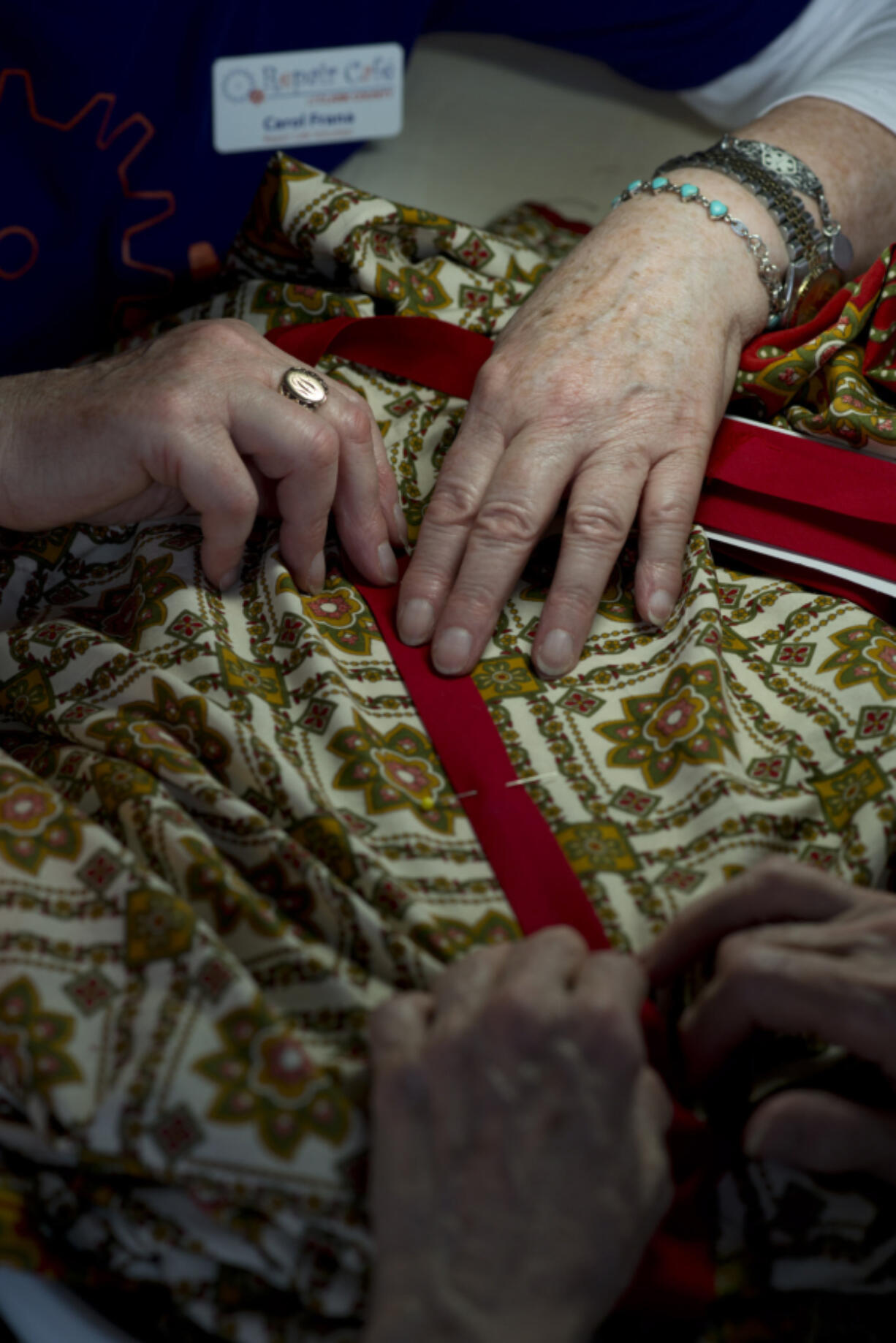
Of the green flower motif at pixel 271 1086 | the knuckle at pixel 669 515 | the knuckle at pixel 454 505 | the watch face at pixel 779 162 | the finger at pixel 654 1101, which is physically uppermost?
the watch face at pixel 779 162

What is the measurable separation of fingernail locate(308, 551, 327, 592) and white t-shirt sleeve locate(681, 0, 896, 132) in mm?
765

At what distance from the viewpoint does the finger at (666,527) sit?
713 millimetres

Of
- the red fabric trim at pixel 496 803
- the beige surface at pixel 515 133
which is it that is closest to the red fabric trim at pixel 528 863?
the red fabric trim at pixel 496 803

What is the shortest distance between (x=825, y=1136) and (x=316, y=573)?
455mm

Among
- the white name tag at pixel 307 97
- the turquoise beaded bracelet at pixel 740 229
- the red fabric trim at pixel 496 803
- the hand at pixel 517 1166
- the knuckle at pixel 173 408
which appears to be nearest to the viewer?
Answer: the hand at pixel 517 1166

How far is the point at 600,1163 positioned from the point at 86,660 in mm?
427

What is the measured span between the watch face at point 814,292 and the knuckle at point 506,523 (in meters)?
0.39

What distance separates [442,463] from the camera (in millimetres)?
827

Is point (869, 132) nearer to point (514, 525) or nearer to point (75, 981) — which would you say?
point (514, 525)

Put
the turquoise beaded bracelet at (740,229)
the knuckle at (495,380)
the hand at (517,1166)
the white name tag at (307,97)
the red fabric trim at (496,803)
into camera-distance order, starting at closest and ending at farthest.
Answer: the hand at (517,1166) < the red fabric trim at (496,803) < the knuckle at (495,380) < the turquoise beaded bracelet at (740,229) < the white name tag at (307,97)

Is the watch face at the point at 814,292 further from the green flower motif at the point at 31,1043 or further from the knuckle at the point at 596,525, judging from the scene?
the green flower motif at the point at 31,1043

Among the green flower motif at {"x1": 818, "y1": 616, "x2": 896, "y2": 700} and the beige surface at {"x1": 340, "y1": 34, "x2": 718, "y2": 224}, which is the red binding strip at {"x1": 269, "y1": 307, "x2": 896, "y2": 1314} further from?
the beige surface at {"x1": 340, "y1": 34, "x2": 718, "y2": 224}

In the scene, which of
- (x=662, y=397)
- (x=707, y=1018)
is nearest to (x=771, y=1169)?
(x=707, y=1018)

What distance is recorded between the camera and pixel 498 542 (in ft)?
2.35
